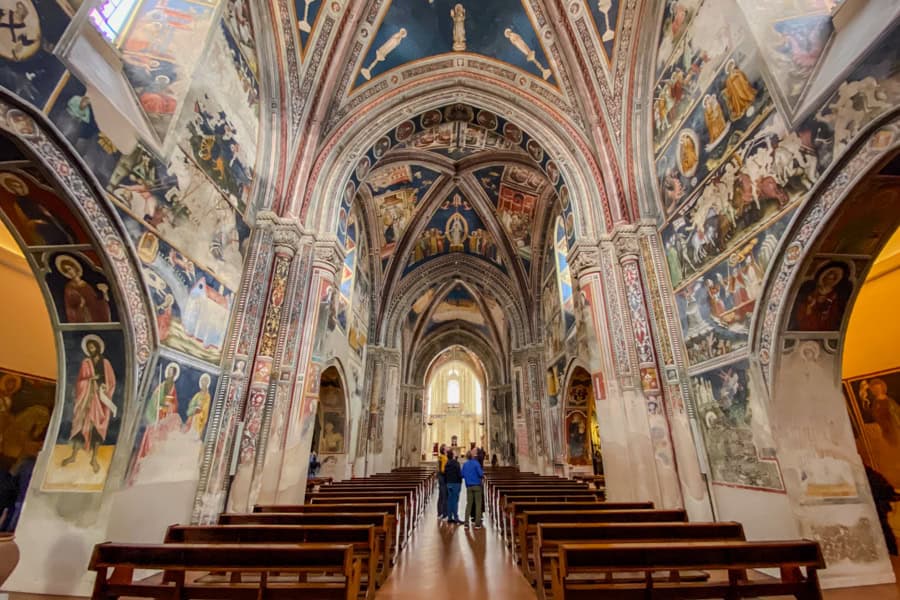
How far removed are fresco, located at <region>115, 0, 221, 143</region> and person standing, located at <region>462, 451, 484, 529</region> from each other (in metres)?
7.95

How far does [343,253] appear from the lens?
422 inches

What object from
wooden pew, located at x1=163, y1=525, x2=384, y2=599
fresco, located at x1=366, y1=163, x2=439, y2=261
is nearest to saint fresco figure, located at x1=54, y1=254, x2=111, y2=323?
wooden pew, located at x1=163, y1=525, x2=384, y2=599

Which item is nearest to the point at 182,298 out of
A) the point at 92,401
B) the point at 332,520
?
the point at 92,401

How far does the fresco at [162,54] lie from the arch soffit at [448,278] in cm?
1293

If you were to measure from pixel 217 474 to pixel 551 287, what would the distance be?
13.2m

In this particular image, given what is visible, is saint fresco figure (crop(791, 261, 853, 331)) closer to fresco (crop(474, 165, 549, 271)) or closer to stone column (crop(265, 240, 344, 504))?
stone column (crop(265, 240, 344, 504))

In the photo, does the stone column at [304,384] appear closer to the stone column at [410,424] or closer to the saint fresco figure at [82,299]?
the saint fresco figure at [82,299]

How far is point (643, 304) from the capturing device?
333 inches

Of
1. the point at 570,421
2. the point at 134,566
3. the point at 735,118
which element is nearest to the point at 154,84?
the point at 134,566

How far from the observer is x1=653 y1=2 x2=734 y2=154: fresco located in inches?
261

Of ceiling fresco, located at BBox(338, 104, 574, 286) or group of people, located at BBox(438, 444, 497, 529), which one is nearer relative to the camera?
group of people, located at BBox(438, 444, 497, 529)

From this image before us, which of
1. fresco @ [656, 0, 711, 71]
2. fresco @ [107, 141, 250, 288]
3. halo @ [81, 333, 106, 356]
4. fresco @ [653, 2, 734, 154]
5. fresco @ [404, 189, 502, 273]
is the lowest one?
halo @ [81, 333, 106, 356]

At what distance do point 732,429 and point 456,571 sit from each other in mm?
4734

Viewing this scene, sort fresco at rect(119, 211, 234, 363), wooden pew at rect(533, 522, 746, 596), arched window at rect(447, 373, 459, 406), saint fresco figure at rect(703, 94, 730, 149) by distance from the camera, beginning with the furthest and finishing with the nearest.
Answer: arched window at rect(447, 373, 459, 406), saint fresco figure at rect(703, 94, 730, 149), fresco at rect(119, 211, 234, 363), wooden pew at rect(533, 522, 746, 596)
